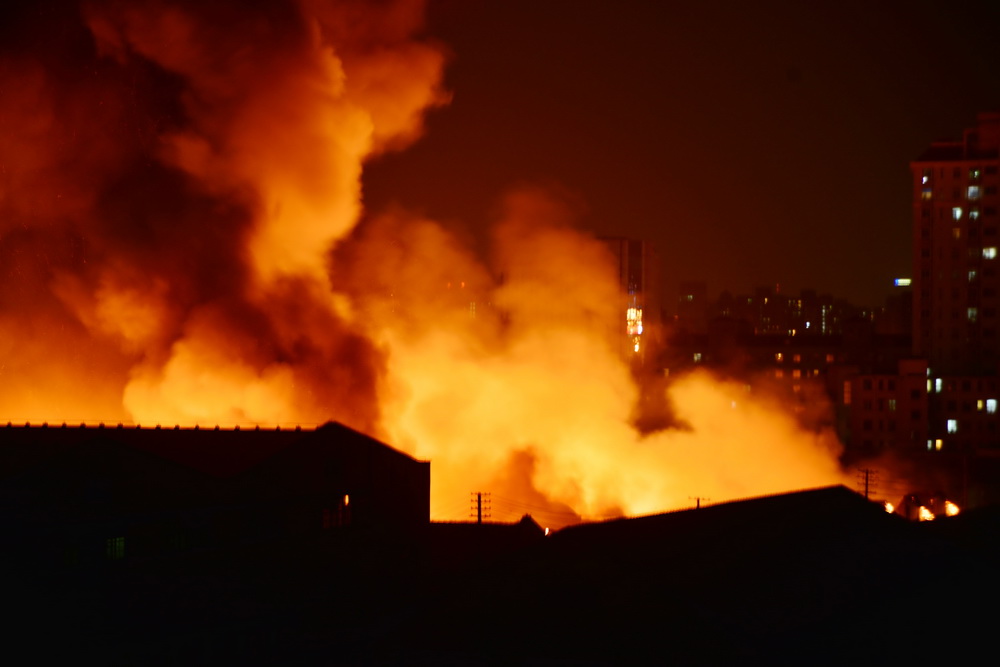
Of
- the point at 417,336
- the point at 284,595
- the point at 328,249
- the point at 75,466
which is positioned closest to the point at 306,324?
the point at 328,249

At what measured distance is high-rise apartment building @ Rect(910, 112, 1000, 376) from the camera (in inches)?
2229

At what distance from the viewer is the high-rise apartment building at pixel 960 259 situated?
186 ft

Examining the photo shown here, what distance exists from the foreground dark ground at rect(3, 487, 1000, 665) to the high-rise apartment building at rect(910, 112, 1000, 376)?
4604 cm

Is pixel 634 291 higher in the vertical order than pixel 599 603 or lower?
higher

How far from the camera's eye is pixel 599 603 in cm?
1140

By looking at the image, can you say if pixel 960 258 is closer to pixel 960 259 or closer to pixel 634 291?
pixel 960 259

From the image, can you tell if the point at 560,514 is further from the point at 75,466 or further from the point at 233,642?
the point at 233,642

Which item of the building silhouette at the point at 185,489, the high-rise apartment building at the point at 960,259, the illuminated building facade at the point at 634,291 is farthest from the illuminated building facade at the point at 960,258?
the building silhouette at the point at 185,489

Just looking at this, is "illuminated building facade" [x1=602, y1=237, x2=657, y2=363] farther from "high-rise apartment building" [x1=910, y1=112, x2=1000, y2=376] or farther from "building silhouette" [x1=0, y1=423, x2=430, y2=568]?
"building silhouette" [x1=0, y1=423, x2=430, y2=568]

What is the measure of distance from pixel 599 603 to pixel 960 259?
5260 cm

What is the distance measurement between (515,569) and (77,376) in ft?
77.7

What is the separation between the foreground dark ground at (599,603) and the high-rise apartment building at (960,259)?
1813 inches

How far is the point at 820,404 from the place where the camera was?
59.2 metres

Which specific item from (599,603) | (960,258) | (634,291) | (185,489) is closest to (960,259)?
(960,258)
